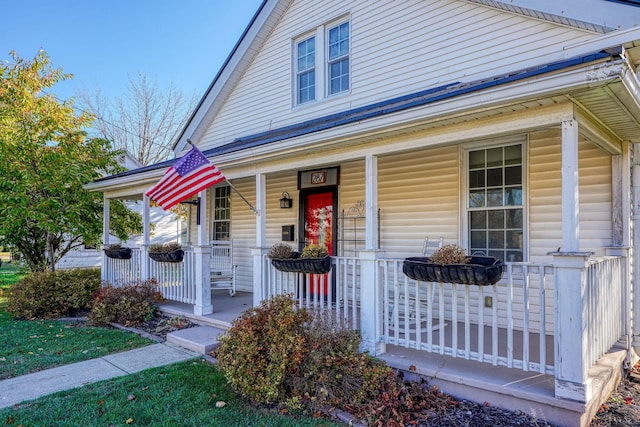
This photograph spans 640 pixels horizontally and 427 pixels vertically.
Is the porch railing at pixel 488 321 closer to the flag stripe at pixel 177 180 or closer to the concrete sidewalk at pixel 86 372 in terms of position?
the concrete sidewalk at pixel 86 372

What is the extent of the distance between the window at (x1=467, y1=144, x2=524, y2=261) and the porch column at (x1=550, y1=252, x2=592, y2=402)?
196 centimetres

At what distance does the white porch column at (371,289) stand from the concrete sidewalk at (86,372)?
216 cm

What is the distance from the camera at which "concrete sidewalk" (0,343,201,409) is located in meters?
3.84

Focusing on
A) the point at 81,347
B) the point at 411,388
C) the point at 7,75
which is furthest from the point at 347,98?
the point at 7,75

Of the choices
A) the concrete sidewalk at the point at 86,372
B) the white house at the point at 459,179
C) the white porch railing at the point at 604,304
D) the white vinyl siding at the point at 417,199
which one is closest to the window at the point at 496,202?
the white house at the point at 459,179

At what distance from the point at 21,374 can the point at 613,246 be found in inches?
263

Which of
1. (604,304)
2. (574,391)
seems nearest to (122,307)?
(574,391)

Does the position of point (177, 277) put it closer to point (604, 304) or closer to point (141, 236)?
point (604, 304)

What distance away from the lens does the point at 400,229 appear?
20.1 feet

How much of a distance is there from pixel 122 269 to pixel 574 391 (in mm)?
8294

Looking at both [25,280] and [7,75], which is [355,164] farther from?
[7,75]

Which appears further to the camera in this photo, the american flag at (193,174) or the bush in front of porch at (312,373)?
the american flag at (193,174)

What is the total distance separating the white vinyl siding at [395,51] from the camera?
5.31 metres

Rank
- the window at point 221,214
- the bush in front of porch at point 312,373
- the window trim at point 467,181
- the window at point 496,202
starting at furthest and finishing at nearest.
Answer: the window at point 221,214 < the window at point 496,202 < the window trim at point 467,181 < the bush in front of porch at point 312,373
